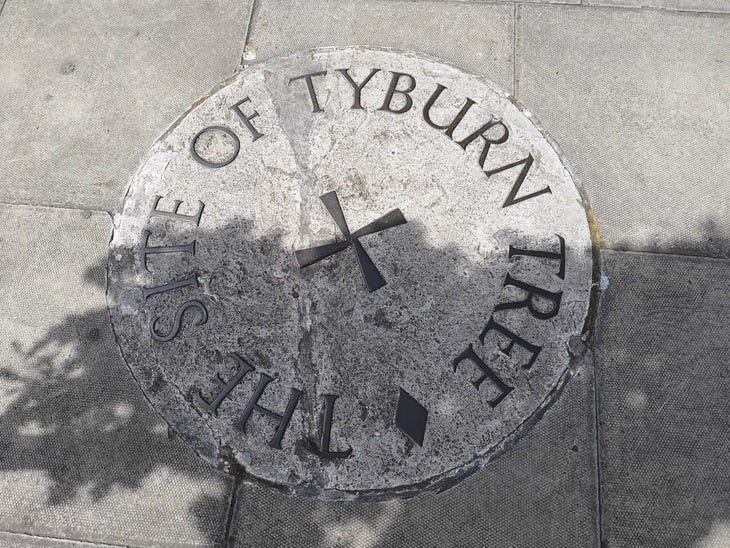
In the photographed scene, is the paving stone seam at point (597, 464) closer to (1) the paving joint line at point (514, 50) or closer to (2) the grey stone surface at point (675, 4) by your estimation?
(1) the paving joint line at point (514, 50)

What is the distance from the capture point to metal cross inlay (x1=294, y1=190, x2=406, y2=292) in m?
3.13

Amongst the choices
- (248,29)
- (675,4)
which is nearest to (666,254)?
(675,4)

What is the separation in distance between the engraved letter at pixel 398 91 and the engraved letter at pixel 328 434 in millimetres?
1695

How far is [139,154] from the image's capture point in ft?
11.4

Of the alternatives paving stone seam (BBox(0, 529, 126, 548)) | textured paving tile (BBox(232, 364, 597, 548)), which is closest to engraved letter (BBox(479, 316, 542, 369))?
textured paving tile (BBox(232, 364, 597, 548))

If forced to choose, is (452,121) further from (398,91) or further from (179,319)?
(179,319)

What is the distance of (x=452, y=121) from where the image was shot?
3.46 m

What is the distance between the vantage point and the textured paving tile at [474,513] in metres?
2.72

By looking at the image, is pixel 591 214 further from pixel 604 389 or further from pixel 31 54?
pixel 31 54

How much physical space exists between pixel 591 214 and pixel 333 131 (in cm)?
152

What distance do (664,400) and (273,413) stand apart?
6.26 feet

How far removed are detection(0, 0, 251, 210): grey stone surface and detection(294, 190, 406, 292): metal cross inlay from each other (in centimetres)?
114

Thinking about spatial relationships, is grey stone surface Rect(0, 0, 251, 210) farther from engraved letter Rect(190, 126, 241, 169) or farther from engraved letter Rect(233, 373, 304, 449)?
engraved letter Rect(233, 373, 304, 449)

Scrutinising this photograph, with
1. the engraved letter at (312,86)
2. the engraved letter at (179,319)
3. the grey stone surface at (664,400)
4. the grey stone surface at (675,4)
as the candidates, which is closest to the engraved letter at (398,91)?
the engraved letter at (312,86)
